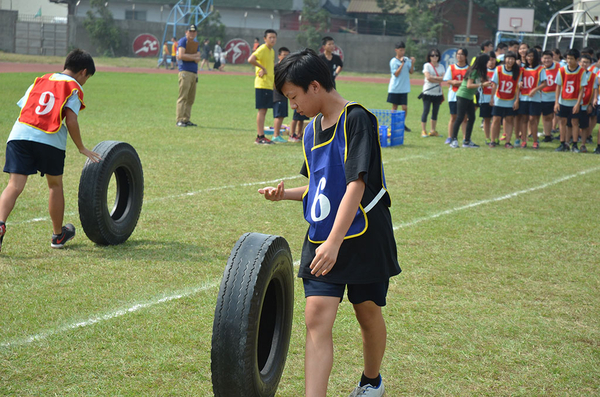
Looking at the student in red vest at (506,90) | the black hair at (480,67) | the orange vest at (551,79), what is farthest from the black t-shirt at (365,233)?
the orange vest at (551,79)

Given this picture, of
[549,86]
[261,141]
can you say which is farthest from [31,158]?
[549,86]

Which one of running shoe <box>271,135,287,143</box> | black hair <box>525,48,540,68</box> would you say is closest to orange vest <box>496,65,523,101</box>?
black hair <box>525,48,540,68</box>

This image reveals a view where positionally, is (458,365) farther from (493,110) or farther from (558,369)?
(493,110)

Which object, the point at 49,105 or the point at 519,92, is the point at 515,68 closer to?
the point at 519,92

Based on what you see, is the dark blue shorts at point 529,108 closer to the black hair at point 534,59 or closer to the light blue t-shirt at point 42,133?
the black hair at point 534,59

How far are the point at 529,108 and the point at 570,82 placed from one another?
0.94 metres

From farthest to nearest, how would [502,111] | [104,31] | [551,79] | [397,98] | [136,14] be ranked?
[136,14], [104,31], [397,98], [551,79], [502,111]

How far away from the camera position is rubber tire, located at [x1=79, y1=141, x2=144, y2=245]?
5570mm

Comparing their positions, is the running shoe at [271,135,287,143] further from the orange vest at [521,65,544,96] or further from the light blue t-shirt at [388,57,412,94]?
the orange vest at [521,65,544,96]

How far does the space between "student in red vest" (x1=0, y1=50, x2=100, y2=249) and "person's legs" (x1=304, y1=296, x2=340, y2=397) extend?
3.33m

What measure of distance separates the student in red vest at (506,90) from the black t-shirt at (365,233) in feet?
35.0

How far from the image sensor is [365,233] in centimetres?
289

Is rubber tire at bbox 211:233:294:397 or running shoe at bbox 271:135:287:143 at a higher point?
running shoe at bbox 271:135:287:143

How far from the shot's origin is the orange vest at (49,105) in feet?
17.9
